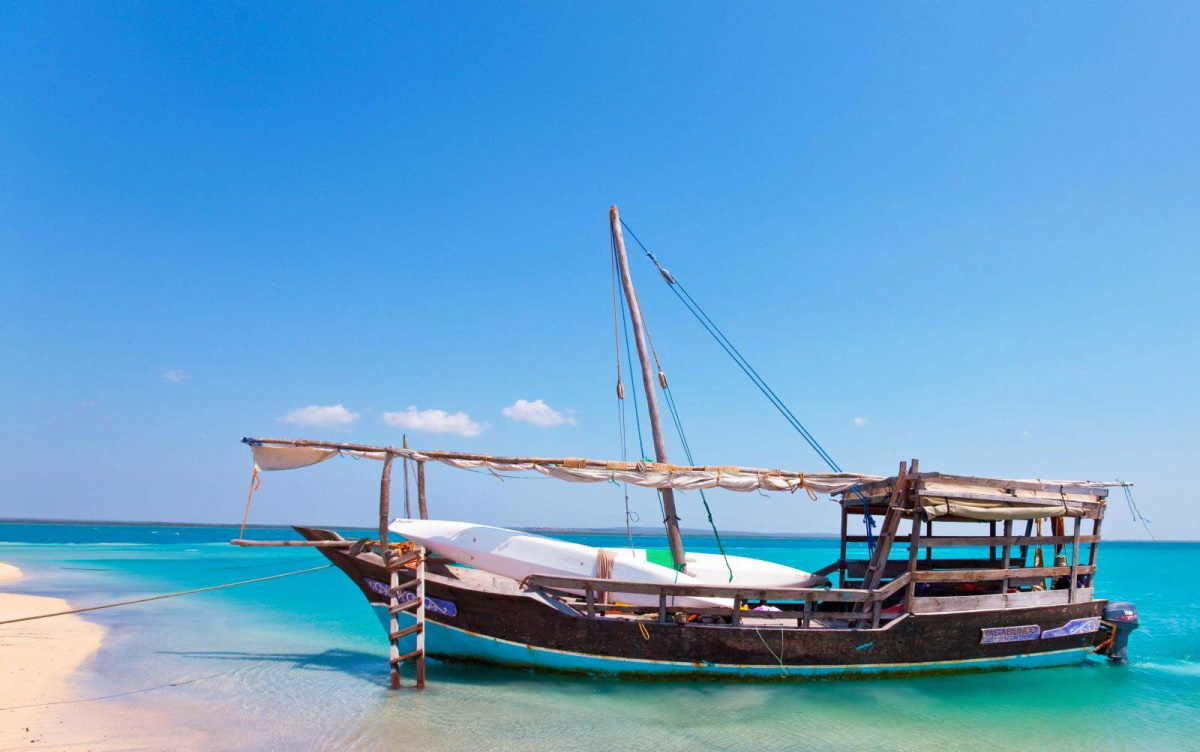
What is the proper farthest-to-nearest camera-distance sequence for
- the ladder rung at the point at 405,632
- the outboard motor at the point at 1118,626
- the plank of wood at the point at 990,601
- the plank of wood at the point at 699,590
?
1. the outboard motor at the point at 1118,626
2. the plank of wood at the point at 990,601
3. the plank of wood at the point at 699,590
4. the ladder rung at the point at 405,632

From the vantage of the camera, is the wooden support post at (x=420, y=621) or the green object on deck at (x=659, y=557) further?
the green object on deck at (x=659, y=557)

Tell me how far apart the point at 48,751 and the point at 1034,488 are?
49.5 feet

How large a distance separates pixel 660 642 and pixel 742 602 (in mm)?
1481

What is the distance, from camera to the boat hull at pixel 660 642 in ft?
35.1

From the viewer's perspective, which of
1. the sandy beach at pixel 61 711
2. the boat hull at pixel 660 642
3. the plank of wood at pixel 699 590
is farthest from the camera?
the boat hull at pixel 660 642

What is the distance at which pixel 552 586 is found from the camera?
10891mm

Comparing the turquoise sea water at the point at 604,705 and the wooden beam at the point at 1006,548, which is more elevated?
the wooden beam at the point at 1006,548

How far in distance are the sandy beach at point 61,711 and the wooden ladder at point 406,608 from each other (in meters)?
2.71

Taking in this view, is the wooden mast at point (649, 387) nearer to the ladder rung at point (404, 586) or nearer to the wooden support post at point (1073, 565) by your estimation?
the ladder rung at point (404, 586)

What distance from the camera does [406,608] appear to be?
34.7ft

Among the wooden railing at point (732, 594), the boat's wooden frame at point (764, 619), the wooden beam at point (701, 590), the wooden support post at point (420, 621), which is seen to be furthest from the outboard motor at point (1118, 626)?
the wooden support post at point (420, 621)

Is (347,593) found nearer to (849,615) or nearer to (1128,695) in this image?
(849,615)

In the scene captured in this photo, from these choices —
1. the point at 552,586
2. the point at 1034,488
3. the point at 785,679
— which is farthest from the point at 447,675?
the point at 1034,488

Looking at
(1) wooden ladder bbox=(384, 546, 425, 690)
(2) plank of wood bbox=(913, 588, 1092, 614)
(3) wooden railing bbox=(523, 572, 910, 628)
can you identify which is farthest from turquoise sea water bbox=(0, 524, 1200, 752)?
(2) plank of wood bbox=(913, 588, 1092, 614)
